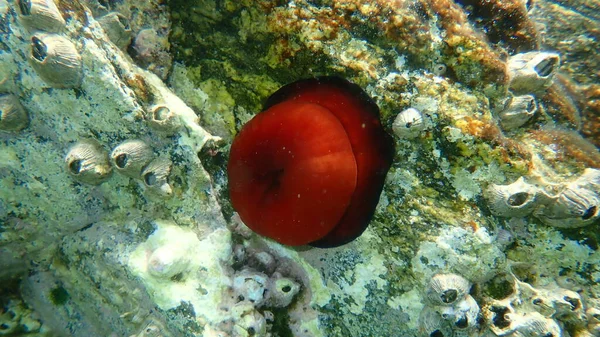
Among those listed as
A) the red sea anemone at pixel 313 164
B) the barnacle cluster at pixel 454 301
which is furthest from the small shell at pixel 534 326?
the red sea anemone at pixel 313 164

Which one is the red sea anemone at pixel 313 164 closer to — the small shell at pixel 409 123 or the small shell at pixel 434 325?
the small shell at pixel 409 123

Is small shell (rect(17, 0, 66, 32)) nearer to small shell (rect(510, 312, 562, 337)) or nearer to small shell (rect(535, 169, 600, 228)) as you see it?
small shell (rect(535, 169, 600, 228))

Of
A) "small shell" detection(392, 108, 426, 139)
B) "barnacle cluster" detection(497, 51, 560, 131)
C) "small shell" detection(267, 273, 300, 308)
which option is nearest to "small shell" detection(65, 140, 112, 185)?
"small shell" detection(267, 273, 300, 308)

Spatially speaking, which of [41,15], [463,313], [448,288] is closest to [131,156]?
[41,15]

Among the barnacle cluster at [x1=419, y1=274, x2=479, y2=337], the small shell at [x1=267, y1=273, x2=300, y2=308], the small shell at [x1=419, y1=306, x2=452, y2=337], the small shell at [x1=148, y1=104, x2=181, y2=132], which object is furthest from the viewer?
the small shell at [x1=267, y1=273, x2=300, y2=308]

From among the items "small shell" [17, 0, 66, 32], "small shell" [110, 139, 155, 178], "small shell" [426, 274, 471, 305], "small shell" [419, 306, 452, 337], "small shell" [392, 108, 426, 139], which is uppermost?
"small shell" [17, 0, 66, 32]

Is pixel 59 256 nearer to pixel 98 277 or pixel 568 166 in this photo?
pixel 98 277
